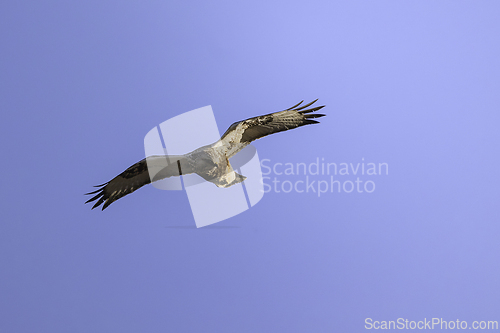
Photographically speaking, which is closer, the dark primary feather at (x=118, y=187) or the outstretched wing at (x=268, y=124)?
the outstretched wing at (x=268, y=124)

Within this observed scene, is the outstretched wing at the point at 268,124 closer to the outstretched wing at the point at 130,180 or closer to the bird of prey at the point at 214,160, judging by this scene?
the bird of prey at the point at 214,160

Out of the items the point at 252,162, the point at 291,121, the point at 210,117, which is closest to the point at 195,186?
the point at 252,162

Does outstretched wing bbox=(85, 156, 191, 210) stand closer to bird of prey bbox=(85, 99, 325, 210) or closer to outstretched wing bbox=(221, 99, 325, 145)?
bird of prey bbox=(85, 99, 325, 210)

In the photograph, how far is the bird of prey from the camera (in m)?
3.75

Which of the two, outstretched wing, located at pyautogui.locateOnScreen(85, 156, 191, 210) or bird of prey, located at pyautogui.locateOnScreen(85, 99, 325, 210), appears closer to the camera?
bird of prey, located at pyautogui.locateOnScreen(85, 99, 325, 210)

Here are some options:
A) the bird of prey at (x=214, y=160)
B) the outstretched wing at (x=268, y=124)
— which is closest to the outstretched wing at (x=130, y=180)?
the bird of prey at (x=214, y=160)

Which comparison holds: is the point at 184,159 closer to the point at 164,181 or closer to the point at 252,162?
the point at 164,181

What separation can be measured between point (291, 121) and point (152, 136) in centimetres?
139

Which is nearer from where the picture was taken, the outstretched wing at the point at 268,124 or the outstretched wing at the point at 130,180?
the outstretched wing at the point at 268,124

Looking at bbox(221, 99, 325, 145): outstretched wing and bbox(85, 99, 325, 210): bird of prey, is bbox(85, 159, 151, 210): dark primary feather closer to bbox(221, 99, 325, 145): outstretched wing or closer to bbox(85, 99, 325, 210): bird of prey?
bbox(85, 99, 325, 210): bird of prey

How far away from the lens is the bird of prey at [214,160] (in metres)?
3.75

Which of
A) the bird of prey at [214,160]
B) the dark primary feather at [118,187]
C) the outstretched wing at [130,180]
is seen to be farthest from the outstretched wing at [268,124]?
the dark primary feather at [118,187]

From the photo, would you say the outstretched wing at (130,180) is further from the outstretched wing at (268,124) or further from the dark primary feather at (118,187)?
the outstretched wing at (268,124)

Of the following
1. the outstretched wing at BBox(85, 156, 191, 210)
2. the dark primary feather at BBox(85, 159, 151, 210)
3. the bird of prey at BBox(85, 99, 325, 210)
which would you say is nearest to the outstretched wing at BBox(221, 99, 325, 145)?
the bird of prey at BBox(85, 99, 325, 210)
